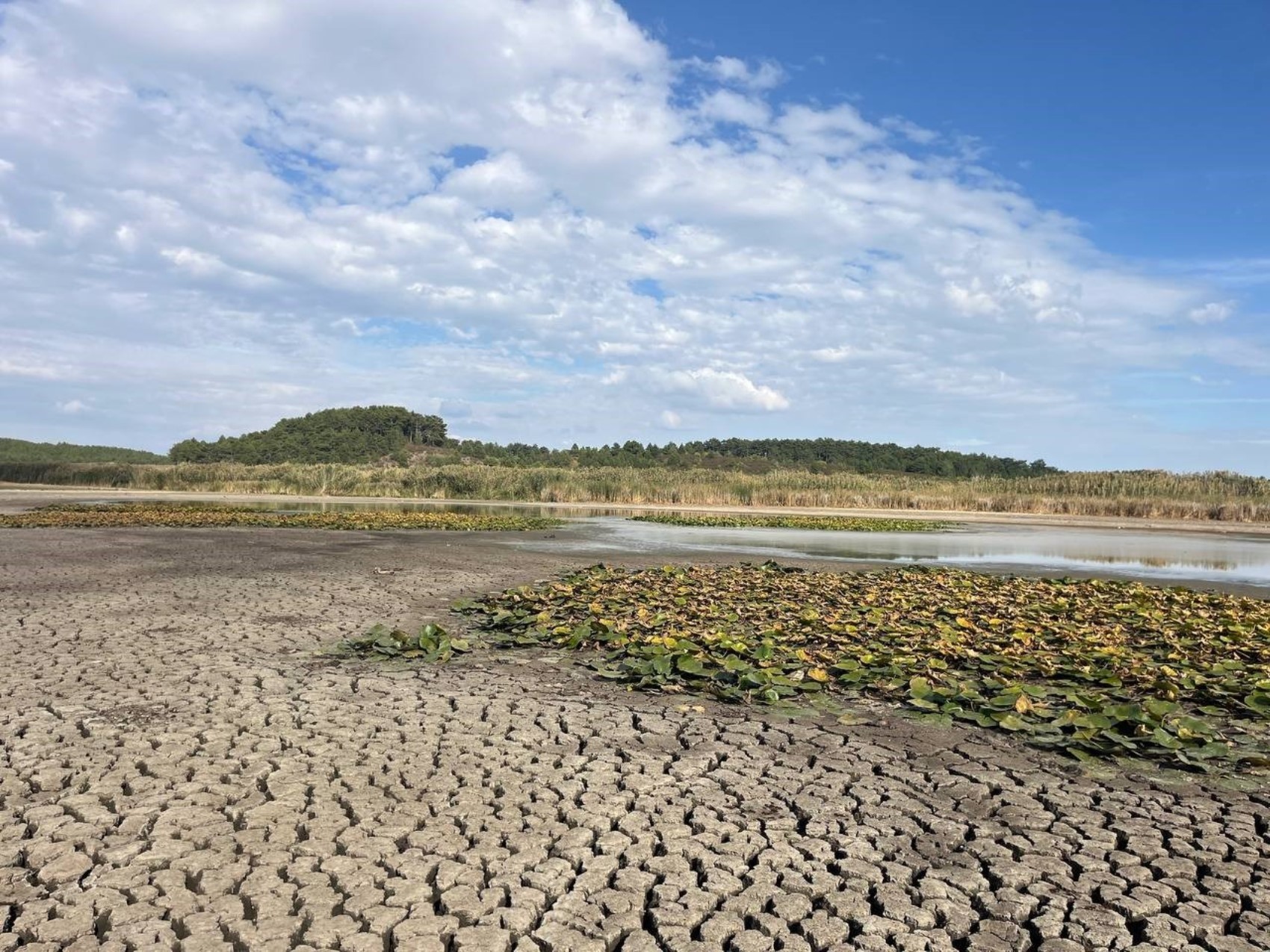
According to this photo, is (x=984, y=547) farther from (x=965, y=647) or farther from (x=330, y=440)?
(x=330, y=440)

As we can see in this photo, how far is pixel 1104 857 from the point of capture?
4043 mm

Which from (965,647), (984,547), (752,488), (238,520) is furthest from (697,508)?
(965,647)

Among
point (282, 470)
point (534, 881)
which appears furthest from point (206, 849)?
point (282, 470)

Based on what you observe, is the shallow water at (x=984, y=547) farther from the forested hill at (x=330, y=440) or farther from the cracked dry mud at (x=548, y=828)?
the forested hill at (x=330, y=440)

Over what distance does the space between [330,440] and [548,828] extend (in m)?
104

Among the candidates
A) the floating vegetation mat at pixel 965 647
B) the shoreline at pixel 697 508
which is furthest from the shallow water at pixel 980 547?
the floating vegetation mat at pixel 965 647

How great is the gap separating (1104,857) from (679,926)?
2097mm

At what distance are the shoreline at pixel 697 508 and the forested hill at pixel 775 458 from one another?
2886 cm

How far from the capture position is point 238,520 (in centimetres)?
2580

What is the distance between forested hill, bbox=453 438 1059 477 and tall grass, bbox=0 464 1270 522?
951 inches

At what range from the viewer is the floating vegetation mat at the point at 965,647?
6207mm

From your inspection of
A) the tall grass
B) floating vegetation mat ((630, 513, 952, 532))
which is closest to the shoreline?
the tall grass

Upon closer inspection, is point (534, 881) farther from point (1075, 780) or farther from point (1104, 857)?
point (1075, 780)

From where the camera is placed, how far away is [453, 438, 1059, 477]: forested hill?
8650 centimetres
